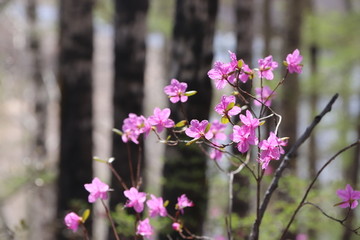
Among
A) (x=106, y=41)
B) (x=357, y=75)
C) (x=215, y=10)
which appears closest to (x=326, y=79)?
(x=357, y=75)

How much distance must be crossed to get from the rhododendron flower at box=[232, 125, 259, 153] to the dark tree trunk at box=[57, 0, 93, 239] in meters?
4.37

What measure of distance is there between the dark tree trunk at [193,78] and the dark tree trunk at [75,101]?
7.08ft

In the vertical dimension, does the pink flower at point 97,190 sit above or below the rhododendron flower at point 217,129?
below

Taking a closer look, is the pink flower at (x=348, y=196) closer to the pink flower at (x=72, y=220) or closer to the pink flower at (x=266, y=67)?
the pink flower at (x=266, y=67)

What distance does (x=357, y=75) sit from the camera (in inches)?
512

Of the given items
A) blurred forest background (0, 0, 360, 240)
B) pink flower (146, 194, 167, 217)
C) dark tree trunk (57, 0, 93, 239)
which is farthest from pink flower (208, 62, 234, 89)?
dark tree trunk (57, 0, 93, 239)

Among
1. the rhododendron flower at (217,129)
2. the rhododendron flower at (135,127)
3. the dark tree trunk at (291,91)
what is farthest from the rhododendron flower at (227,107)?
the dark tree trunk at (291,91)

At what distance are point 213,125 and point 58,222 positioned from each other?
3.98 metres

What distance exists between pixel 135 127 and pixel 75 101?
4.06m

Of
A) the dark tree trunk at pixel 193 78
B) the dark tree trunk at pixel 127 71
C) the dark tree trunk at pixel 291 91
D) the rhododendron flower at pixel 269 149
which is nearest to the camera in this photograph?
the rhododendron flower at pixel 269 149

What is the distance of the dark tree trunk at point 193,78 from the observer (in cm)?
407

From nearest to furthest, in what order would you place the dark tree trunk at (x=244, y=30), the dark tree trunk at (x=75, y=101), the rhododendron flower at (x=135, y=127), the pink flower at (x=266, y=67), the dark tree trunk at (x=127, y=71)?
the pink flower at (x=266, y=67)
the rhododendron flower at (x=135, y=127)
the dark tree trunk at (x=127, y=71)
the dark tree trunk at (x=75, y=101)
the dark tree trunk at (x=244, y=30)

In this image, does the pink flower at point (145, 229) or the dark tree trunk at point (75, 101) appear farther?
the dark tree trunk at point (75, 101)

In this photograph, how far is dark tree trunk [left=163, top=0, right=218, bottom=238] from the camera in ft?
13.4
